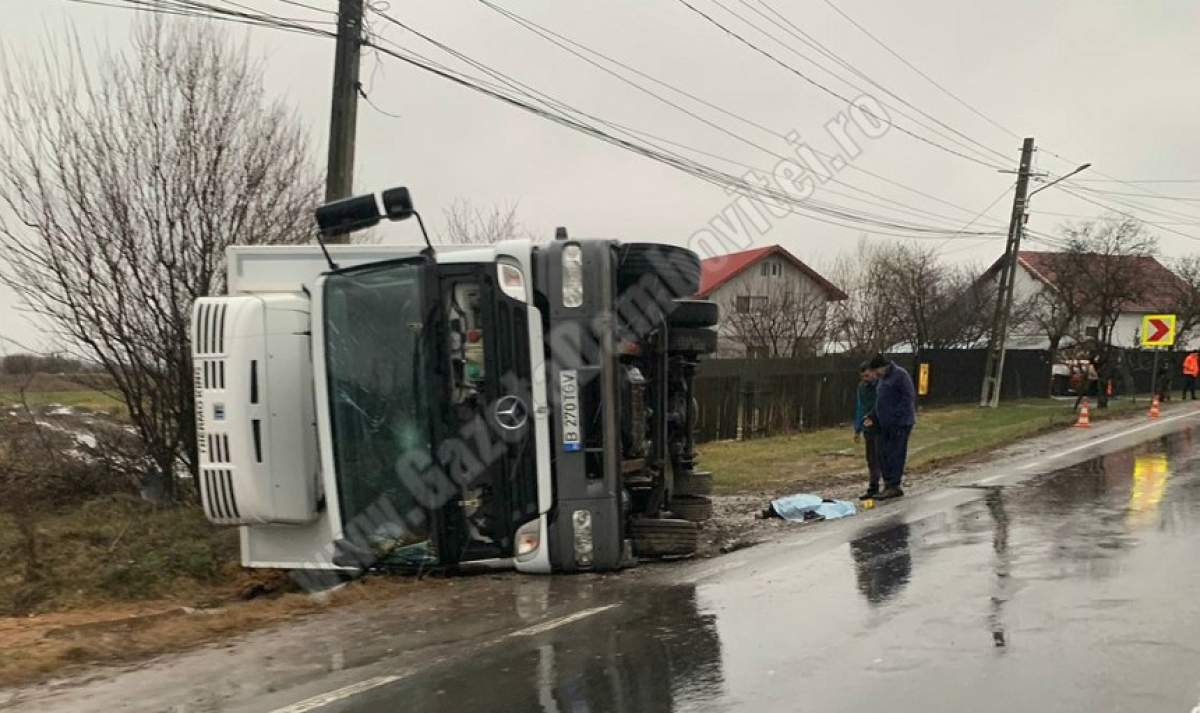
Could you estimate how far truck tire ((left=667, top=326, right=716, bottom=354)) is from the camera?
8547 millimetres

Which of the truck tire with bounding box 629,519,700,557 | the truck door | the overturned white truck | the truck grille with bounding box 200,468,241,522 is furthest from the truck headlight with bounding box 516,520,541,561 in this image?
the truck grille with bounding box 200,468,241,522

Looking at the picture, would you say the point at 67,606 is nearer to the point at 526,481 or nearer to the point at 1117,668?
the point at 526,481

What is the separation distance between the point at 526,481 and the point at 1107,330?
2917 centimetres

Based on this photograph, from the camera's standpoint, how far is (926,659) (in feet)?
16.5

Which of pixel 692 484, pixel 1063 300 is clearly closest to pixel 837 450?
pixel 692 484


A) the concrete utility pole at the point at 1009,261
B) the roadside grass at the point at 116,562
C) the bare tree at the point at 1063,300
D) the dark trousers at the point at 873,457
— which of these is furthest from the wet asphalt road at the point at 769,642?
the bare tree at the point at 1063,300

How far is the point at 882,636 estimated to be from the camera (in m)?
5.51

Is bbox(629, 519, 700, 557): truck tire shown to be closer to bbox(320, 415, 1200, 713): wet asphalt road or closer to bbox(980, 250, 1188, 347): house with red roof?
bbox(320, 415, 1200, 713): wet asphalt road

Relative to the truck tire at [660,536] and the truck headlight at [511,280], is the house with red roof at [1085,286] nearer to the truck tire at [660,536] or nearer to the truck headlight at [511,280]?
the truck tire at [660,536]

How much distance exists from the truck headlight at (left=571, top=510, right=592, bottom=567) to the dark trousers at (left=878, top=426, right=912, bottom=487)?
5686 millimetres

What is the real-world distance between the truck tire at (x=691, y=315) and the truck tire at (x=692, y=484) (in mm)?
1528

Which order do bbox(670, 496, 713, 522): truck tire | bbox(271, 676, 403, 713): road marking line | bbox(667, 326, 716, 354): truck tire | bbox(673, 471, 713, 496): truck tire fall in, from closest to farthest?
bbox(271, 676, 403, 713): road marking line, bbox(667, 326, 716, 354): truck tire, bbox(670, 496, 713, 522): truck tire, bbox(673, 471, 713, 496): truck tire

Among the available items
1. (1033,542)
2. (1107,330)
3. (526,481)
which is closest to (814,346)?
(1107,330)

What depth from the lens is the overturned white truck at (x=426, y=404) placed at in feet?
22.1
